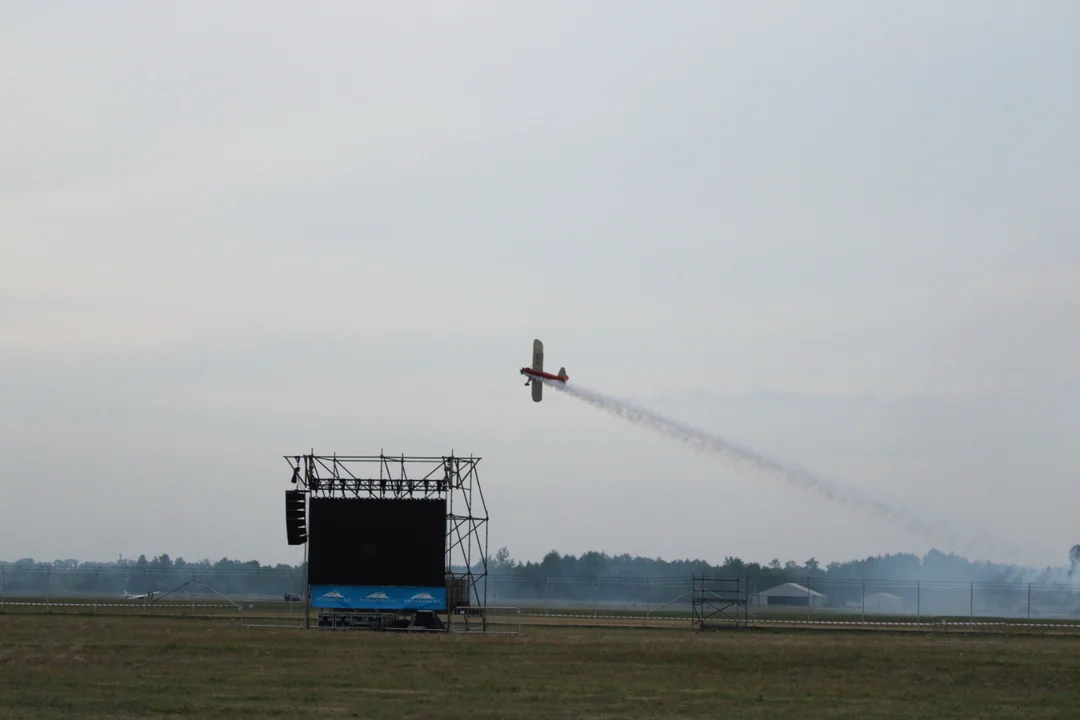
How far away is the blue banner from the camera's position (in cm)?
4888

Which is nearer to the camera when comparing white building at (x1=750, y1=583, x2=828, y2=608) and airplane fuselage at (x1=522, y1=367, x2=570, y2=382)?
airplane fuselage at (x1=522, y1=367, x2=570, y2=382)

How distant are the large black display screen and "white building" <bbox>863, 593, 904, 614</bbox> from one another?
48817mm

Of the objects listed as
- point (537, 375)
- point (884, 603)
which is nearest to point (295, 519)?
point (537, 375)

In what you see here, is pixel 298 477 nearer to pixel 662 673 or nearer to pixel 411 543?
pixel 411 543

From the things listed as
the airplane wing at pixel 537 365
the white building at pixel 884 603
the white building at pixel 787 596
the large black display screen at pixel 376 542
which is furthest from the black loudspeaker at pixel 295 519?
the white building at pixel 787 596

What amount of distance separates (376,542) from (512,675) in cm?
1767

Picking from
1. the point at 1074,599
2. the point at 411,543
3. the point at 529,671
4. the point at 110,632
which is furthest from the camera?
the point at 1074,599

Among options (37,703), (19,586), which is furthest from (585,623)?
(19,586)

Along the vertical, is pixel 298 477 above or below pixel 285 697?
above

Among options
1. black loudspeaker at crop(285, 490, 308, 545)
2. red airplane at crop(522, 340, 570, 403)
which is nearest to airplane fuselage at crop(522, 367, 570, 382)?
red airplane at crop(522, 340, 570, 403)

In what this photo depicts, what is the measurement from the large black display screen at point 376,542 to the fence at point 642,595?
14.0 meters

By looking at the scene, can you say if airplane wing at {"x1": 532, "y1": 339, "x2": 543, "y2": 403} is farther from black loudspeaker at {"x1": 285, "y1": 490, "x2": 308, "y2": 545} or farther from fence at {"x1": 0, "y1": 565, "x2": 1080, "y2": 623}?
fence at {"x1": 0, "y1": 565, "x2": 1080, "y2": 623}

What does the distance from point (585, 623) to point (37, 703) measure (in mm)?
34448

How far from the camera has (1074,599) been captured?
78875 millimetres
